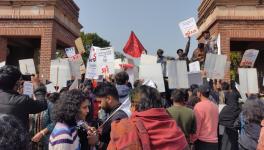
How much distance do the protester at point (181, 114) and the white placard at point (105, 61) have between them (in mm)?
3232

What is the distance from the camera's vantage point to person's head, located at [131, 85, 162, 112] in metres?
2.86

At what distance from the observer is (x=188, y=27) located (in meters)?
8.98

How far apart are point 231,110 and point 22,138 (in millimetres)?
5764

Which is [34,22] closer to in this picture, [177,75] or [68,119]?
[177,75]

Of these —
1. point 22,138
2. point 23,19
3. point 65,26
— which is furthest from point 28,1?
point 22,138

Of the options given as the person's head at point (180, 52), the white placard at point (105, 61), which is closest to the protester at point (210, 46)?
the person's head at point (180, 52)

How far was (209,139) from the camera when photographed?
19.7ft

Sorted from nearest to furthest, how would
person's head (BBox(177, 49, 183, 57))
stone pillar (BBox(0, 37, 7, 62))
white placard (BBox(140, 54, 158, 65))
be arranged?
white placard (BBox(140, 54, 158, 65)), person's head (BBox(177, 49, 183, 57)), stone pillar (BBox(0, 37, 7, 62))

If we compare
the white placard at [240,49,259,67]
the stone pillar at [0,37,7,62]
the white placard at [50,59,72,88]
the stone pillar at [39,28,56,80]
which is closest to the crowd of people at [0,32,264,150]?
the white placard at [240,49,259,67]

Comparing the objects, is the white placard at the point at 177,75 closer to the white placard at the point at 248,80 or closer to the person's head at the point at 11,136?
the white placard at the point at 248,80

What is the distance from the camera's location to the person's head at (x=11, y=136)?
59.8 inches

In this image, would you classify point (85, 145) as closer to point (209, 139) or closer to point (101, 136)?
point (101, 136)

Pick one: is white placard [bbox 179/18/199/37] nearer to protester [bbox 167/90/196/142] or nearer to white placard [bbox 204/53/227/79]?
white placard [bbox 204/53/227/79]

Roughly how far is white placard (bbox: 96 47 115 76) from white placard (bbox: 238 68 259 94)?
283 centimetres
